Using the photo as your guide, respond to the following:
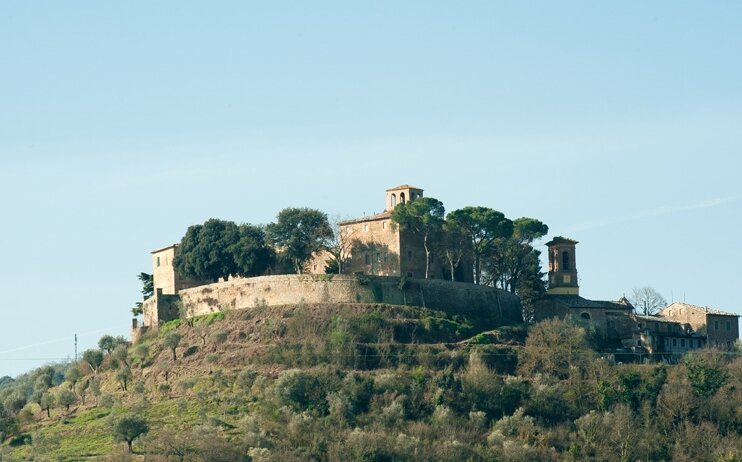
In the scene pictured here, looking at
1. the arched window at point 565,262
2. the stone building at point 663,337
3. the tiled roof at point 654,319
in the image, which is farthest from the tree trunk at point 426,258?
the tiled roof at point 654,319

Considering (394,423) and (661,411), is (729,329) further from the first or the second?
(394,423)

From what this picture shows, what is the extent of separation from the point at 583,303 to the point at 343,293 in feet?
56.0

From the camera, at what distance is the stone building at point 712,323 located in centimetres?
11219

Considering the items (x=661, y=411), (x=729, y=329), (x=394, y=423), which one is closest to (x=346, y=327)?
(x=394, y=423)

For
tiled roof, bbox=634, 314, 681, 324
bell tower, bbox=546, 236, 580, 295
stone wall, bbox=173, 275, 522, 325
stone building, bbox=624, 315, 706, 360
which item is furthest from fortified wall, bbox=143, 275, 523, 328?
tiled roof, bbox=634, 314, 681, 324

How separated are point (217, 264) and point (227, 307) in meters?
3.89

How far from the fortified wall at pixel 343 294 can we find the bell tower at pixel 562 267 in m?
4.00

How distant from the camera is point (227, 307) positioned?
106938mm

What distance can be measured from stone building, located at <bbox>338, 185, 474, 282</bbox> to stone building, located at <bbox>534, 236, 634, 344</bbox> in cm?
569

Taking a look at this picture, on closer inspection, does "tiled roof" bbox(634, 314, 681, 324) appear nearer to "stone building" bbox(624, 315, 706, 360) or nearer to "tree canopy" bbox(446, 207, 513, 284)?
"stone building" bbox(624, 315, 706, 360)

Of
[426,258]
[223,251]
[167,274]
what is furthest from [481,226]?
[167,274]

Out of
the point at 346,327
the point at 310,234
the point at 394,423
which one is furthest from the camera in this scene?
the point at 310,234

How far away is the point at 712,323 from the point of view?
11256 cm

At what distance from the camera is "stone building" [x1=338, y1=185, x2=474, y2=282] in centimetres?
10838
